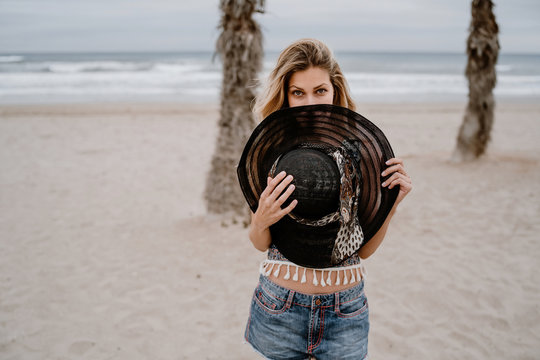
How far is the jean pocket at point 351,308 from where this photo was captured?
5.47 feet

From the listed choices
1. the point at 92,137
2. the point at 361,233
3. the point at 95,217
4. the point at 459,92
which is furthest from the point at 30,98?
the point at 459,92

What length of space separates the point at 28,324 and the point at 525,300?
16.5 ft

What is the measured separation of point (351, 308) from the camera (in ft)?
5.55

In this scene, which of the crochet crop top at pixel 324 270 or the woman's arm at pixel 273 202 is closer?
the woman's arm at pixel 273 202

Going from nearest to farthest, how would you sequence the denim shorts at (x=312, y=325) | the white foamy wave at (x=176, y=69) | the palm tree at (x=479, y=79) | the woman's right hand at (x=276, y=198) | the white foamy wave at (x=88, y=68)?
1. the woman's right hand at (x=276, y=198)
2. the denim shorts at (x=312, y=325)
3. the palm tree at (x=479, y=79)
4. the white foamy wave at (x=88, y=68)
5. the white foamy wave at (x=176, y=69)

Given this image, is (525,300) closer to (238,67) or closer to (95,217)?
(238,67)

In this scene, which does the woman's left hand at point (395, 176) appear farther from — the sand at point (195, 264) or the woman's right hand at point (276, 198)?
the sand at point (195, 264)

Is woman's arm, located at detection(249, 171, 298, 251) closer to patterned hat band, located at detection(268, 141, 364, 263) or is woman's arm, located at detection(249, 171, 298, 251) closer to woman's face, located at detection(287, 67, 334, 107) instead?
patterned hat band, located at detection(268, 141, 364, 263)

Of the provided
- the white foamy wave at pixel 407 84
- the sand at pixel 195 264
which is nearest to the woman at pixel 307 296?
the sand at pixel 195 264

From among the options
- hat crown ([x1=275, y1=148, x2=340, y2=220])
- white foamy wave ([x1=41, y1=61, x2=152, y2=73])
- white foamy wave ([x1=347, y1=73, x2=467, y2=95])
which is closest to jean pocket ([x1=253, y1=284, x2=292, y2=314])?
hat crown ([x1=275, y1=148, x2=340, y2=220])

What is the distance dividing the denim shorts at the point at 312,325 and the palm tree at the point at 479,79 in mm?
8342

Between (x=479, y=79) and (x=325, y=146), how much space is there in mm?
8395

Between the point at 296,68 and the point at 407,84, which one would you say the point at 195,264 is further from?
the point at 407,84

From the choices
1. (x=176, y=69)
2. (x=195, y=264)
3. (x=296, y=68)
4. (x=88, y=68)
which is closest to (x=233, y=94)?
(x=195, y=264)
